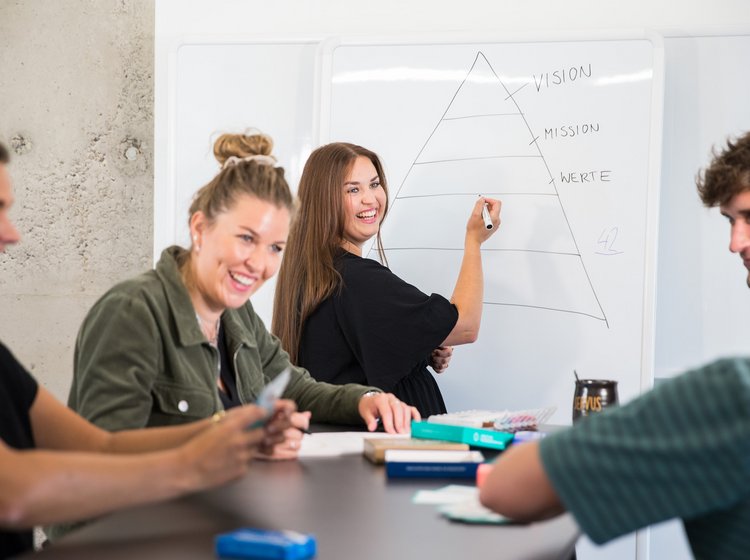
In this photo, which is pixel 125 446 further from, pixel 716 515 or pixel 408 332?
pixel 408 332

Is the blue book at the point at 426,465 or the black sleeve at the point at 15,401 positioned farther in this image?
the blue book at the point at 426,465

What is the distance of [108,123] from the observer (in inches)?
137

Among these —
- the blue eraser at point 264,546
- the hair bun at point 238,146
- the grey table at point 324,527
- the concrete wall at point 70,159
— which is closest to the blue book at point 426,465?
the grey table at point 324,527

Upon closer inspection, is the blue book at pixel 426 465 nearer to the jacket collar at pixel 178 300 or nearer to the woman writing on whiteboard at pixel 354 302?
the jacket collar at pixel 178 300

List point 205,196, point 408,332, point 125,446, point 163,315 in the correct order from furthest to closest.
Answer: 1. point 408,332
2. point 205,196
3. point 163,315
4. point 125,446

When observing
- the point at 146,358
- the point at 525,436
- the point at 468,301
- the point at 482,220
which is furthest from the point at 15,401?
the point at 482,220

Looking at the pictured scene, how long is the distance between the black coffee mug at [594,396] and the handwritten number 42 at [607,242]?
46.5 inches

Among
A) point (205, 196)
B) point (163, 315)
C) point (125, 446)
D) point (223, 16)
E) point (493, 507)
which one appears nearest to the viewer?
point (493, 507)

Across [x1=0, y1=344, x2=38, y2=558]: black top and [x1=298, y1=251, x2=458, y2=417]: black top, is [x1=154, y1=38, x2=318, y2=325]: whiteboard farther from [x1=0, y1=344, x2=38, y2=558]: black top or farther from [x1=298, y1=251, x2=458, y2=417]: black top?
[x1=0, y1=344, x2=38, y2=558]: black top

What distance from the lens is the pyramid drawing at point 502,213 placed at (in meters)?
2.94

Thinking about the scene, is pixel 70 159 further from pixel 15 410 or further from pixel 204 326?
pixel 15 410

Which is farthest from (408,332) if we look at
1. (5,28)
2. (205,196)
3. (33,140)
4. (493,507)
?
(5,28)

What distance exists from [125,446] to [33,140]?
2.38m

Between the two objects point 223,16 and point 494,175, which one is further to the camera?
point 223,16
